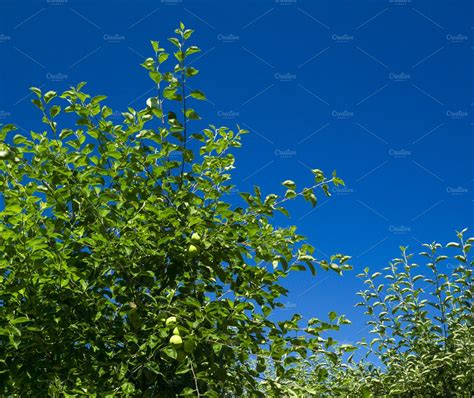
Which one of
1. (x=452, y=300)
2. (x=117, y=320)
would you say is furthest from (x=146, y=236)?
(x=452, y=300)

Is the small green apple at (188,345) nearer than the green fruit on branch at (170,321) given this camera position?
Yes

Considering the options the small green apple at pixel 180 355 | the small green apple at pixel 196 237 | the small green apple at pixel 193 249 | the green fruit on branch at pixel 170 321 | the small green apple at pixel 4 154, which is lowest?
the small green apple at pixel 180 355

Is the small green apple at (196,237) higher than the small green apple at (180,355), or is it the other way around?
the small green apple at (196,237)

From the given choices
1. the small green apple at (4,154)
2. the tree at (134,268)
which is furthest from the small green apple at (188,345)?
the small green apple at (4,154)

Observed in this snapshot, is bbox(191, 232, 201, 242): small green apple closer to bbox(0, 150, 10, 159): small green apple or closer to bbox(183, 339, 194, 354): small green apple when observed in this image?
bbox(183, 339, 194, 354): small green apple

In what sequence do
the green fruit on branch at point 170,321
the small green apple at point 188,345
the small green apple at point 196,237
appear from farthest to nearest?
the small green apple at point 196,237 < the green fruit on branch at point 170,321 < the small green apple at point 188,345

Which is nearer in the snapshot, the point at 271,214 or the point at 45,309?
the point at 45,309

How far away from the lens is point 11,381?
3799mm

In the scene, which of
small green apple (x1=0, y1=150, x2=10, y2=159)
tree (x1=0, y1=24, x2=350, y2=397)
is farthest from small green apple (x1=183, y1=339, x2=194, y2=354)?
small green apple (x1=0, y1=150, x2=10, y2=159)

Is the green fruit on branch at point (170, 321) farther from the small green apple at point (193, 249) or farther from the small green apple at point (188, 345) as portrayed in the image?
the small green apple at point (193, 249)

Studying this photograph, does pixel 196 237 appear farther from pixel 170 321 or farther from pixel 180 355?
pixel 180 355

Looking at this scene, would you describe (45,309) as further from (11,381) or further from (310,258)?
(310,258)

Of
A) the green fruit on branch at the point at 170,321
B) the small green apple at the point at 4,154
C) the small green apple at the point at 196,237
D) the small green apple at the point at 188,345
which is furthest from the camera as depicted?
the small green apple at the point at 196,237

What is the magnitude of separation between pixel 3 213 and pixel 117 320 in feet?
3.41
